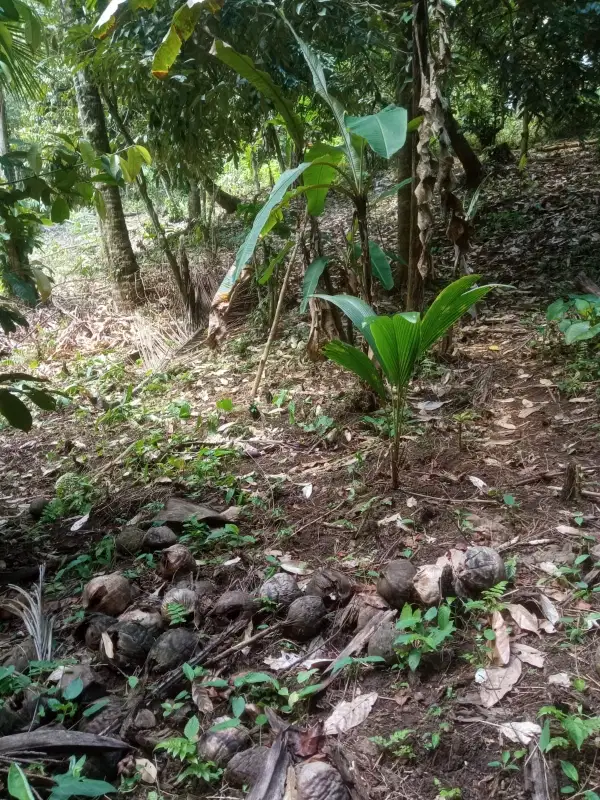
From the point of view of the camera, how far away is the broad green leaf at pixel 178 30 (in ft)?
8.89

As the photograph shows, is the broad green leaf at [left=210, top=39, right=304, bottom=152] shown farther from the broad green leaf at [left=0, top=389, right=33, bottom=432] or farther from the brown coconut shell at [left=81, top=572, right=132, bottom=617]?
the brown coconut shell at [left=81, top=572, right=132, bottom=617]

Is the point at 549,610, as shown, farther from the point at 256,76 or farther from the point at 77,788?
the point at 256,76

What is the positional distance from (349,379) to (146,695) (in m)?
2.47

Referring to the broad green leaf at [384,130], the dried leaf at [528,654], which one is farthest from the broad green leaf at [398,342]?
the dried leaf at [528,654]

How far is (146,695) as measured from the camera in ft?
5.52

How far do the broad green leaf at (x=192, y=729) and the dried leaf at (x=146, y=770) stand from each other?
0.34ft

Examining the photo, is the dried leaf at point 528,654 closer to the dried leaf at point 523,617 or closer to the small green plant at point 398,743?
the dried leaf at point 523,617

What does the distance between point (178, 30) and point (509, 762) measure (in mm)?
3139

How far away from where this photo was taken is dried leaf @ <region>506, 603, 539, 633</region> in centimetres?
171

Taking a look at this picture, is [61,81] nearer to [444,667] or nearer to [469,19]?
[469,19]

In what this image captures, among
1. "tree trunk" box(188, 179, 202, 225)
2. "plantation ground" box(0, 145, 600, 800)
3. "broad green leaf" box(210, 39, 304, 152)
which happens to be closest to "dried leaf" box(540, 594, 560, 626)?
"plantation ground" box(0, 145, 600, 800)

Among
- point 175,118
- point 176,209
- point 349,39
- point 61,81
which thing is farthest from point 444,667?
point 176,209

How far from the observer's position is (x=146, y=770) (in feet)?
4.85

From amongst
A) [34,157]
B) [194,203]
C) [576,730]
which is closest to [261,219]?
[34,157]
